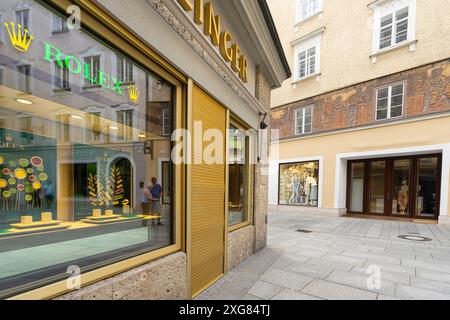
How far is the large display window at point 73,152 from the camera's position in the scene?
2432mm

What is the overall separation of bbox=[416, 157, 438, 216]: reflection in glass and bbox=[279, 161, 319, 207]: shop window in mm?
4528

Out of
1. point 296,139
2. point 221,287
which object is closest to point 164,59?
point 221,287

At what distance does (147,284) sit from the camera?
2.52 metres

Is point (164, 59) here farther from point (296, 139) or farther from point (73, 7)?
point (296, 139)

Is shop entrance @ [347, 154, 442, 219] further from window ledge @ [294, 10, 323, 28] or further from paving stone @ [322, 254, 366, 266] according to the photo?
window ledge @ [294, 10, 323, 28]

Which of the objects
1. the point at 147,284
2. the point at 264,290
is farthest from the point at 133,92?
the point at 264,290

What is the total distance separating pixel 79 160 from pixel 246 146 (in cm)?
596

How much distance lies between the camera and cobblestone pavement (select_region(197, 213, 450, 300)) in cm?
356

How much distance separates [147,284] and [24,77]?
3978 millimetres

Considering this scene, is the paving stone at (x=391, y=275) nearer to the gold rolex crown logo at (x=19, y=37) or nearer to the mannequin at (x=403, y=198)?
the gold rolex crown logo at (x=19, y=37)

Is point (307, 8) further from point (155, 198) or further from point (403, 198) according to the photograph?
point (155, 198)

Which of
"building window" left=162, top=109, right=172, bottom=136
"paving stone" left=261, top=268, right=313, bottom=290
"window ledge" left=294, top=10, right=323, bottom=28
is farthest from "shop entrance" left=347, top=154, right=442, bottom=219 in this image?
"building window" left=162, top=109, right=172, bottom=136

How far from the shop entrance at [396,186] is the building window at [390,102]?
7.56 feet

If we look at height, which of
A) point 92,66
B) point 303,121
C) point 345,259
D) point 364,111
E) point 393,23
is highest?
point 393,23
